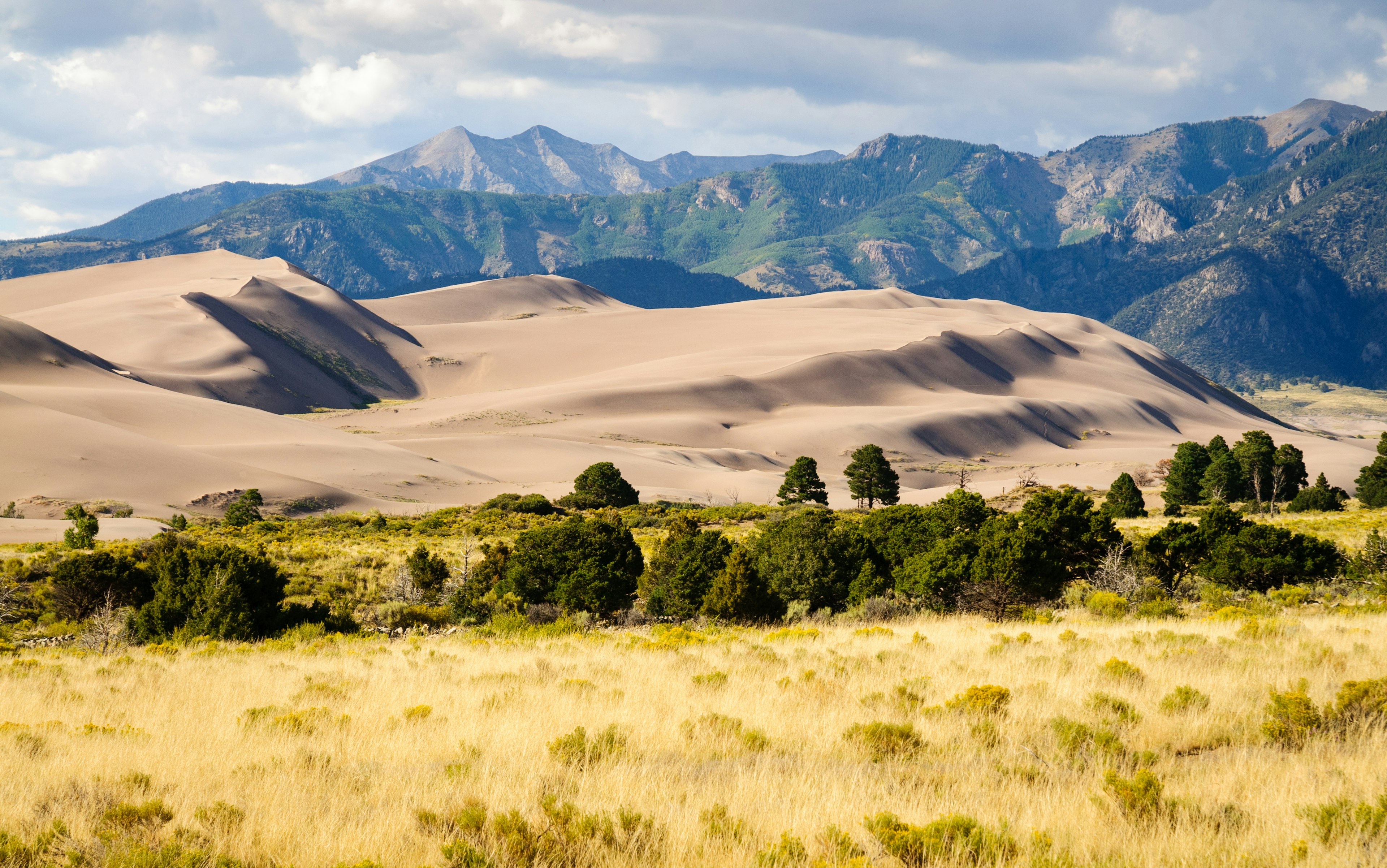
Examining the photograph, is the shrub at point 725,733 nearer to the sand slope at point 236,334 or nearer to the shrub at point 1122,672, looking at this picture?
the shrub at point 1122,672

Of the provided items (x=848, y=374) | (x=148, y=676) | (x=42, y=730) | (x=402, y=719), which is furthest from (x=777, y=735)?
(x=848, y=374)

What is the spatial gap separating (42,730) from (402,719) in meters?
3.47

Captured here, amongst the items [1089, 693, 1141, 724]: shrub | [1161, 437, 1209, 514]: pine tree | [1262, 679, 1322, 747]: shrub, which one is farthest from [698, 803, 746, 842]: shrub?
[1161, 437, 1209, 514]: pine tree

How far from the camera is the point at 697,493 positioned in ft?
236

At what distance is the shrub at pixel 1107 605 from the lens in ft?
57.3

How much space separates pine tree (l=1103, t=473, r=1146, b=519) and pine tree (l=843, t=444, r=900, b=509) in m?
13.9

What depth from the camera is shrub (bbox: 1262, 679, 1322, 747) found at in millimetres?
7473

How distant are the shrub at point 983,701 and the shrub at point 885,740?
933 millimetres

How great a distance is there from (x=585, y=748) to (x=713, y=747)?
43.2 inches

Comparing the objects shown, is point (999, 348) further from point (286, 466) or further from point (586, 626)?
point (586, 626)

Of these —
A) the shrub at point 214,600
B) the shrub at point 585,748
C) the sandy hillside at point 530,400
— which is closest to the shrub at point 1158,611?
the shrub at point 585,748

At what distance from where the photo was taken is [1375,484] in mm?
51844

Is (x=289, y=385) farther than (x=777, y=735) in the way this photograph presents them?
Yes

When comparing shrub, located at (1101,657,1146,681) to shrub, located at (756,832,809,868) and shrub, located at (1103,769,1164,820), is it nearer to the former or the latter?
shrub, located at (1103,769,1164,820)
